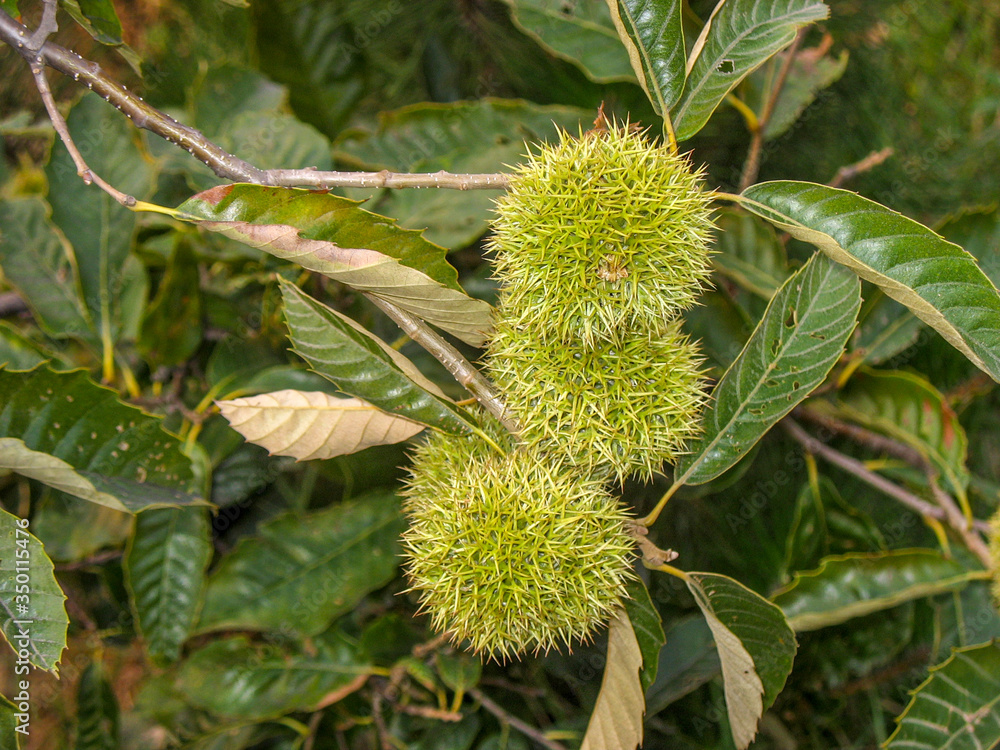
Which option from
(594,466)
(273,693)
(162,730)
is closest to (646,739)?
(273,693)

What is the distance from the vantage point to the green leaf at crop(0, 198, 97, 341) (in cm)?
130

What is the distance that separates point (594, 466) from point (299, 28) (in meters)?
1.25

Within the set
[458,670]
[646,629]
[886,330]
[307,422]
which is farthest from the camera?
[886,330]

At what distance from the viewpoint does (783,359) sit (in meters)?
0.86

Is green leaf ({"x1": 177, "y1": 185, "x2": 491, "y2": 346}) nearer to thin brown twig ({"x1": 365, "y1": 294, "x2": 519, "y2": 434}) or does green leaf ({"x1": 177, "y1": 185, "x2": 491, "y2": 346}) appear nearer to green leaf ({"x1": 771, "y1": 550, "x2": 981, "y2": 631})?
thin brown twig ({"x1": 365, "y1": 294, "x2": 519, "y2": 434})

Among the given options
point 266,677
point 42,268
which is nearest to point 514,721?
point 266,677

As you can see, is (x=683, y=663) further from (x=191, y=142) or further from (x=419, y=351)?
(x=191, y=142)

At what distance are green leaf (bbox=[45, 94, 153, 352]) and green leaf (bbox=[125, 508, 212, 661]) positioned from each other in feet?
1.30

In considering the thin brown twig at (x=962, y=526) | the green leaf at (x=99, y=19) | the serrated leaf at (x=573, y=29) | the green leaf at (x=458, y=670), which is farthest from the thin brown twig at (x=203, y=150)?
the thin brown twig at (x=962, y=526)

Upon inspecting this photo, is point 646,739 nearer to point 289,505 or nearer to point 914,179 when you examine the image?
point 289,505

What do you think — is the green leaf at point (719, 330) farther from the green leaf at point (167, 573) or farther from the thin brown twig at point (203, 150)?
the green leaf at point (167, 573)

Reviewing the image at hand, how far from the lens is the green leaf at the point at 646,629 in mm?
881

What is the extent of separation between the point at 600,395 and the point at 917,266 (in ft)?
1.21

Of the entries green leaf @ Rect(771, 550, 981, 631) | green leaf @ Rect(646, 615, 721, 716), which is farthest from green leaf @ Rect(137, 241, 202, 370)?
green leaf @ Rect(771, 550, 981, 631)
